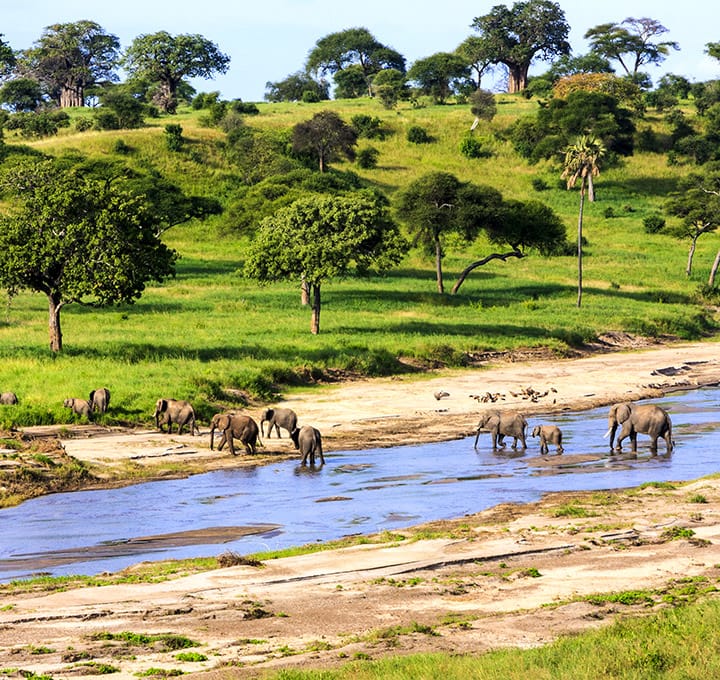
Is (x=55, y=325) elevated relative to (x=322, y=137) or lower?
lower

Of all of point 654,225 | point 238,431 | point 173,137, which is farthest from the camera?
point 173,137

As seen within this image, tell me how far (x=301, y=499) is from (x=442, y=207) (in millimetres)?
51687

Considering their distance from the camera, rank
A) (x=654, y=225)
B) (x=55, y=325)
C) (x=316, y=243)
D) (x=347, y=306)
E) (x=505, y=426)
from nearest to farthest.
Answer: (x=505, y=426)
(x=55, y=325)
(x=316, y=243)
(x=347, y=306)
(x=654, y=225)

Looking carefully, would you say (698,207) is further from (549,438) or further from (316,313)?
(549,438)

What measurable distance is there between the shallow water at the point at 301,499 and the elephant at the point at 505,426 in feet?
1.53

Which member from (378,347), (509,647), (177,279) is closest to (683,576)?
(509,647)

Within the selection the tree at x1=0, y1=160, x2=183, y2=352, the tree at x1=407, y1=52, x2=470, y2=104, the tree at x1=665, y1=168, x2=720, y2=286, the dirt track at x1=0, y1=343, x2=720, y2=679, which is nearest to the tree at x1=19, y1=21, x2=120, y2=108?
the tree at x1=407, y1=52, x2=470, y2=104

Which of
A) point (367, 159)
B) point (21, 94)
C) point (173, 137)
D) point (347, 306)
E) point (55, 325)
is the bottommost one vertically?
point (347, 306)

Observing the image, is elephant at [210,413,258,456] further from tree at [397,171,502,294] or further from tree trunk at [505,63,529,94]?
tree trunk at [505,63,529,94]

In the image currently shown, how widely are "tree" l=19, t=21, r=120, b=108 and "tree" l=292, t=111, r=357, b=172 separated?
2700 inches

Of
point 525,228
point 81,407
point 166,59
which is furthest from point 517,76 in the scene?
point 81,407

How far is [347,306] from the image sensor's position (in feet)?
211

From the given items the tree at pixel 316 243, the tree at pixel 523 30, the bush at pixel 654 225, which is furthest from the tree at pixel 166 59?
the tree at pixel 316 243

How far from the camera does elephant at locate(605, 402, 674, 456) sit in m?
31.5
